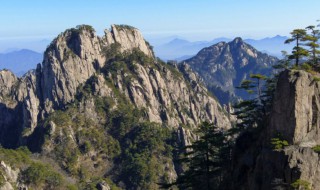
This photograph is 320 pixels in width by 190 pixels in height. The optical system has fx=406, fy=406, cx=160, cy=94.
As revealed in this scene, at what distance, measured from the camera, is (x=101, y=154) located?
5221 inches

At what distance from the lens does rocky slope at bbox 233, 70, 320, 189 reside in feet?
119

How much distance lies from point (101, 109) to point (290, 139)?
370ft

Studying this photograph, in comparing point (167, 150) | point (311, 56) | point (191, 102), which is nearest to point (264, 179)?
point (311, 56)

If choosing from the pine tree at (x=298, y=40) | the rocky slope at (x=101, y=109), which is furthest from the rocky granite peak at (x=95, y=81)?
the pine tree at (x=298, y=40)

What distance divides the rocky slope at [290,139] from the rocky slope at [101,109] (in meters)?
73.2

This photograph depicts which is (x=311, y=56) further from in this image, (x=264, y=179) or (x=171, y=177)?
(x=171, y=177)

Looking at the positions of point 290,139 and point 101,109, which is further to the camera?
point 101,109

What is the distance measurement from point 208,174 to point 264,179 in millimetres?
11158

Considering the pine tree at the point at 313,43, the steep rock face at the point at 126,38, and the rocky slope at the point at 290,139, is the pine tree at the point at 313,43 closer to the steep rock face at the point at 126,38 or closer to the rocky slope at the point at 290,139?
the rocky slope at the point at 290,139

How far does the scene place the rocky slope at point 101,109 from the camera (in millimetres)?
127350

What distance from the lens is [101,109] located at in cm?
14625

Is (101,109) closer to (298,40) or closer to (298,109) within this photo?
(298,40)

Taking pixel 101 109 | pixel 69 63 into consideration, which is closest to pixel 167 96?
pixel 101 109

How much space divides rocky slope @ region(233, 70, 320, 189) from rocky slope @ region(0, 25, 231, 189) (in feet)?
240
